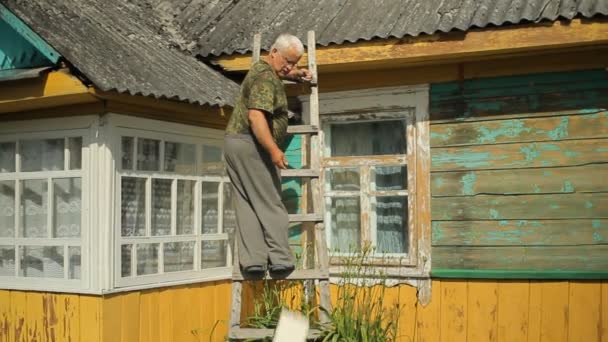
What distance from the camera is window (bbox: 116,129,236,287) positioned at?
5504mm

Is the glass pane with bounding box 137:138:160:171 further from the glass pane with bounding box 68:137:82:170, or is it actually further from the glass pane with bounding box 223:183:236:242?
the glass pane with bounding box 223:183:236:242

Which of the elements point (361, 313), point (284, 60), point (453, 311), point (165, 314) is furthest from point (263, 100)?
point (453, 311)

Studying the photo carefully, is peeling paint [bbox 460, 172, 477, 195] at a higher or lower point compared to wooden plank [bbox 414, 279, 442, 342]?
higher

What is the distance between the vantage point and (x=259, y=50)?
6055 mm

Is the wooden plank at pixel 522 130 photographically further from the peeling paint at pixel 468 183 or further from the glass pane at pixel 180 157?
the glass pane at pixel 180 157

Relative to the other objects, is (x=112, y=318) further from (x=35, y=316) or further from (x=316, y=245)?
(x=316, y=245)

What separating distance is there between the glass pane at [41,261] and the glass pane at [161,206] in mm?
667

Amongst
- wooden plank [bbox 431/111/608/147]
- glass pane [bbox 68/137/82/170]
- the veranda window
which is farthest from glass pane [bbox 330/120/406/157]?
glass pane [bbox 68/137/82/170]

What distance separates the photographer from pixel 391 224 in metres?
6.38

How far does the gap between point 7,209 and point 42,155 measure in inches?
19.5

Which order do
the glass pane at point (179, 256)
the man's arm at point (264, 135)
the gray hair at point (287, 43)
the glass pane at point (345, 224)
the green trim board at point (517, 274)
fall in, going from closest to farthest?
1. the man's arm at point (264, 135)
2. the gray hair at point (287, 43)
3. the green trim board at point (517, 274)
4. the glass pane at point (179, 256)
5. the glass pane at point (345, 224)

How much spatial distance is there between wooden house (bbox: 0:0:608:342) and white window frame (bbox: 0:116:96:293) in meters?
0.01

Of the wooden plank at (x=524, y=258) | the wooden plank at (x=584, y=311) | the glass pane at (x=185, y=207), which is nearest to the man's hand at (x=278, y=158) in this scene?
the glass pane at (x=185, y=207)

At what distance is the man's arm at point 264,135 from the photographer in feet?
16.1
